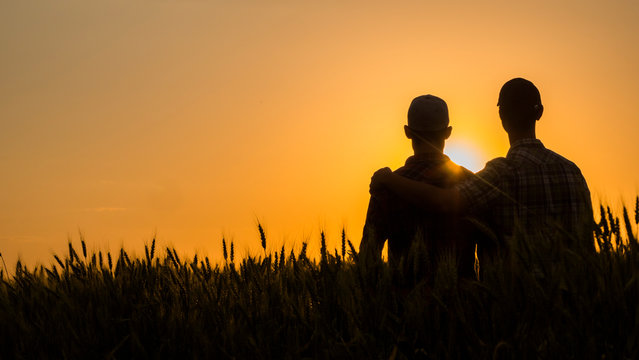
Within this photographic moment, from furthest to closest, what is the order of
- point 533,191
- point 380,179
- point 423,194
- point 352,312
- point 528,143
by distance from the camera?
point 528,143, point 533,191, point 380,179, point 423,194, point 352,312

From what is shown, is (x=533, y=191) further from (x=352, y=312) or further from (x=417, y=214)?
(x=352, y=312)

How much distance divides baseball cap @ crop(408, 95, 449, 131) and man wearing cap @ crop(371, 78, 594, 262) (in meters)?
0.36

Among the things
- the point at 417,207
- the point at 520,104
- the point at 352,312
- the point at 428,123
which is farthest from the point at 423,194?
the point at 520,104

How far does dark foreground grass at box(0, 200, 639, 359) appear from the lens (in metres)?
3.10

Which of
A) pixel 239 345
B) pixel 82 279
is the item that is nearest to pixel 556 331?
pixel 239 345

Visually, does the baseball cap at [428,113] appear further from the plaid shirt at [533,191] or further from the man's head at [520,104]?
the man's head at [520,104]

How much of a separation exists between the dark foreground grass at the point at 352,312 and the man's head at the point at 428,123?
2.92 ft

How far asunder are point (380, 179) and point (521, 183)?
3.60ft

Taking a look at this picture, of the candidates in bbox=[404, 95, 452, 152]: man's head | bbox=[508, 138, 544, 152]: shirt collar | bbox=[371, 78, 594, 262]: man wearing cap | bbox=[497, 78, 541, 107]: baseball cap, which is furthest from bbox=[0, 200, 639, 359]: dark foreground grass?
bbox=[497, 78, 541, 107]: baseball cap

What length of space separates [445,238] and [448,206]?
0.99 feet

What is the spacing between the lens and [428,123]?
415 cm

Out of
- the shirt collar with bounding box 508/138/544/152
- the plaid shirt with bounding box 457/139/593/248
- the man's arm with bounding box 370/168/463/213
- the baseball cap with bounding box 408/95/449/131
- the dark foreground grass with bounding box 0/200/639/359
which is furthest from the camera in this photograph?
the shirt collar with bounding box 508/138/544/152

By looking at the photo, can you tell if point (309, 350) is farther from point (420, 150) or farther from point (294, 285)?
point (420, 150)

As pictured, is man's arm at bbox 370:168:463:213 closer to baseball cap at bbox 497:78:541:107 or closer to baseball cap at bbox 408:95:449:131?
baseball cap at bbox 408:95:449:131
